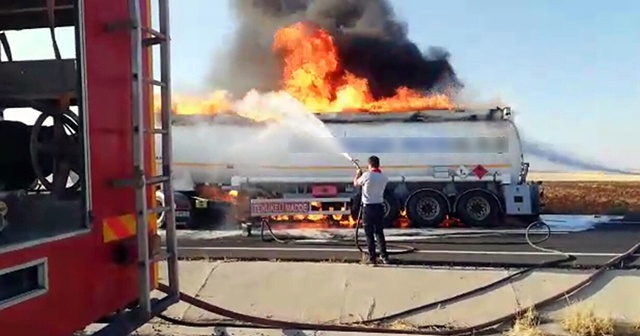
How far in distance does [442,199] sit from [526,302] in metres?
10.3

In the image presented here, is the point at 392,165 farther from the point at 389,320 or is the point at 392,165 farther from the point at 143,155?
the point at 143,155

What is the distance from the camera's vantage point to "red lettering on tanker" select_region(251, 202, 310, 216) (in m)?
15.8

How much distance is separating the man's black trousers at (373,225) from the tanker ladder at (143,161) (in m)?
5.09

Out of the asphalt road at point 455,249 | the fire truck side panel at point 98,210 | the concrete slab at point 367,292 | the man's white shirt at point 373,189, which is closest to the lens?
the fire truck side panel at point 98,210

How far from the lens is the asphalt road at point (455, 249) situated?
10391 mm

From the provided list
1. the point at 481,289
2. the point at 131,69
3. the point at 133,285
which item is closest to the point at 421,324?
the point at 481,289

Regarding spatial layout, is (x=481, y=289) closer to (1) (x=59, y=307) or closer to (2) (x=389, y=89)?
(1) (x=59, y=307)

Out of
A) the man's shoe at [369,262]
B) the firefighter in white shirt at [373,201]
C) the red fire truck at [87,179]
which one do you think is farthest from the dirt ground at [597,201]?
the red fire truck at [87,179]

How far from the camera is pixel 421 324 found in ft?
22.4

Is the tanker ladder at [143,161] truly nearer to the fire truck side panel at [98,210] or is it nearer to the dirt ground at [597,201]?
the fire truck side panel at [98,210]

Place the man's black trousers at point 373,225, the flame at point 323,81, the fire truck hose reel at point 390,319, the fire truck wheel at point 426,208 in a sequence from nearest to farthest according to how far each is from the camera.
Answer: the fire truck hose reel at point 390,319
the man's black trousers at point 373,225
the fire truck wheel at point 426,208
the flame at point 323,81

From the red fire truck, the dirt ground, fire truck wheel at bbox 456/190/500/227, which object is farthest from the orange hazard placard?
the dirt ground

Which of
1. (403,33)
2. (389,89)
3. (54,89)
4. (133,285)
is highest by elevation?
(403,33)

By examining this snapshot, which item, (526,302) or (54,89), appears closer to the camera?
(54,89)
